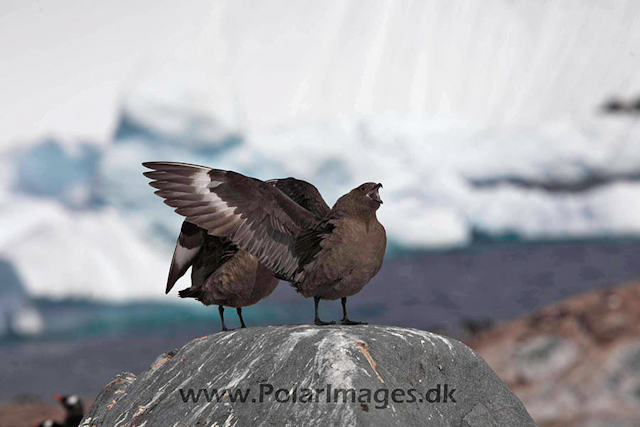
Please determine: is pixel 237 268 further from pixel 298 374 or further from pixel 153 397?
pixel 298 374

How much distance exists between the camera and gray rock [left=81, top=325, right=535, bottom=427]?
5.16 m

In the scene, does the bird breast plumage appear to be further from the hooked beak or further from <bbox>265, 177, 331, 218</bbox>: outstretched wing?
<bbox>265, 177, 331, 218</bbox>: outstretched wing

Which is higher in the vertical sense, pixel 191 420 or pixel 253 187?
pixel 253 187

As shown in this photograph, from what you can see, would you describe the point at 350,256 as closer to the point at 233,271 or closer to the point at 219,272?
the point at 233,271

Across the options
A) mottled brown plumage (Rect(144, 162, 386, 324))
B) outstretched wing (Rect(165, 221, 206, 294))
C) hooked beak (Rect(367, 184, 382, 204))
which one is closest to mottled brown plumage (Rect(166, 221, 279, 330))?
outstretched wing (Rect(165, 221, 206, 294))

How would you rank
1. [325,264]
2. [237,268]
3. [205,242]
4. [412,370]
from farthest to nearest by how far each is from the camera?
[205,242], [237,268], [325,264], [412,370]

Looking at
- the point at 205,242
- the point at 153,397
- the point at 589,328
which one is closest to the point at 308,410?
the point at 153,397

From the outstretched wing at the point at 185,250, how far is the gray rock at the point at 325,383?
1222mm

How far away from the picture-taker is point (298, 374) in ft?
17.6

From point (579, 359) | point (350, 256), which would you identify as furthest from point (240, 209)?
point (579, 359)

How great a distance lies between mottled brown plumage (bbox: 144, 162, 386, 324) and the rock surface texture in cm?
1527

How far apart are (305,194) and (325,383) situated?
2.57m

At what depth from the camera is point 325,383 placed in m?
5.20

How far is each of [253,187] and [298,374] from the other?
1986mm
